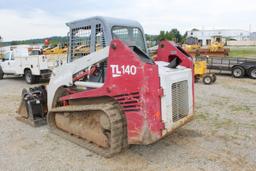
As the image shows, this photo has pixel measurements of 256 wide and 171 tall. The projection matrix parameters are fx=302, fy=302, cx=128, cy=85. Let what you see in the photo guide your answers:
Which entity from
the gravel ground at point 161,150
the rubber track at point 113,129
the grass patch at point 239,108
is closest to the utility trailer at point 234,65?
the grass patch at point 239,108

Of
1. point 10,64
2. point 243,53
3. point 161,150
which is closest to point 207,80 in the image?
point 161,150

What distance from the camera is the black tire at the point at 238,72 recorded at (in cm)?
1576

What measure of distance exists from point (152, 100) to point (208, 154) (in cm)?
150

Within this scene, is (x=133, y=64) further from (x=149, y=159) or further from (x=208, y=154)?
(x=208, y=154)

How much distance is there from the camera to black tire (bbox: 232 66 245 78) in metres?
15.8

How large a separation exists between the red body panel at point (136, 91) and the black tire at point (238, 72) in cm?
1270

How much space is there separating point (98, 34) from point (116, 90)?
4.55 ft

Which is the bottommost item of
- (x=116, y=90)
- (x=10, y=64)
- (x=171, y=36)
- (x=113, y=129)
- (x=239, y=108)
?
(x=239, y=108)

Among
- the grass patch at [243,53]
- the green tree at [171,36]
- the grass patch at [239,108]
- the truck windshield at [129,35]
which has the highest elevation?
the green tree at [171,36]

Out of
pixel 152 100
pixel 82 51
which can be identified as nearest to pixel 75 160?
pixel 152 100

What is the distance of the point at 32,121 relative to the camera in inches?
261

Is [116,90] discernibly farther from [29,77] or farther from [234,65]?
[234,65]

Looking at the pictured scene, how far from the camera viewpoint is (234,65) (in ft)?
52.7

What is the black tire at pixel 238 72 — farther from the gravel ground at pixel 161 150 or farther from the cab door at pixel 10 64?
the cab door at pixel 10 64
